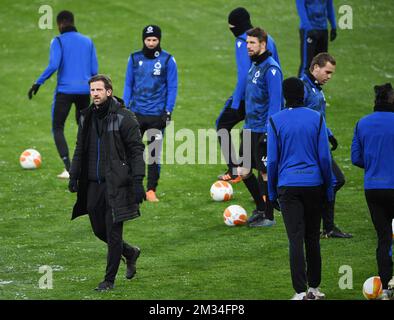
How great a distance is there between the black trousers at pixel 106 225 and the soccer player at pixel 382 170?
114 inches

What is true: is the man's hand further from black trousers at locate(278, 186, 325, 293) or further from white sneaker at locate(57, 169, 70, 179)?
black trousers at locate(278, 186, 325, 293)

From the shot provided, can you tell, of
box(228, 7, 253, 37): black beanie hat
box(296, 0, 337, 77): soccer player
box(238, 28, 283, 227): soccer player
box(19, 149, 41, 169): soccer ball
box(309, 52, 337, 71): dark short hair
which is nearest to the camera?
box(309, 52, 337, 71): dark short hair

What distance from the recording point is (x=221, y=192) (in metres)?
17.5

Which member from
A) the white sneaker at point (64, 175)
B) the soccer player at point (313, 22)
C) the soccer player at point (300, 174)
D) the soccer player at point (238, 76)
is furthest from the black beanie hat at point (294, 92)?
the soccer player at point (313, 22)

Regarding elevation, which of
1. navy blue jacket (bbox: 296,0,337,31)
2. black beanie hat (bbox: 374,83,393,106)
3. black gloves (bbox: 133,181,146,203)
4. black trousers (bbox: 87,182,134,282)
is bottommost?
black trousers (bbox: 87,182,134,282)

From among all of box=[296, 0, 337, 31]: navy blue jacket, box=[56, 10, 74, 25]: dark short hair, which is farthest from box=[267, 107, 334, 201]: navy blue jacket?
box=[296, 0, 337, 31]: navy blue jacket

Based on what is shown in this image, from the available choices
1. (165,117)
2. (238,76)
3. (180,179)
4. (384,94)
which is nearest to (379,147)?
(384,94)

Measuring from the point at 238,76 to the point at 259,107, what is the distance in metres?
1.19

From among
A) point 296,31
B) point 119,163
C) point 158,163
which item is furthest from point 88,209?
point 296,31

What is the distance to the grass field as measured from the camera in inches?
516

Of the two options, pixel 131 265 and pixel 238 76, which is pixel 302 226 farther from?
pixel 238 76

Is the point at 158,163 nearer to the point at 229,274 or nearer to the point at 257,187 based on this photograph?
the point at 257,187
